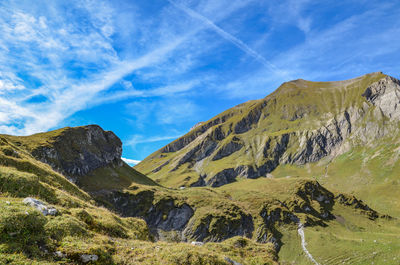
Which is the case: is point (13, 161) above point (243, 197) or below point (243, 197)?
above

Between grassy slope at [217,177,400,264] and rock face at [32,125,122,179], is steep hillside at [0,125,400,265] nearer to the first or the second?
grassy slope at [217,177,400,264]

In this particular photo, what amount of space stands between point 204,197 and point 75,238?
138315mm

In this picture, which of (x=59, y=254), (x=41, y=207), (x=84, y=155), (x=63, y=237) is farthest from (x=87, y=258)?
(x=84, y=155)

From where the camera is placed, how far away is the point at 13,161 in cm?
2592

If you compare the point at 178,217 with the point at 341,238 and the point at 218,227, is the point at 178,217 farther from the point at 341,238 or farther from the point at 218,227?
the point at 341,238

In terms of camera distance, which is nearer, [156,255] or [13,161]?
[156,255]

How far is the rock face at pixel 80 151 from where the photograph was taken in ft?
416

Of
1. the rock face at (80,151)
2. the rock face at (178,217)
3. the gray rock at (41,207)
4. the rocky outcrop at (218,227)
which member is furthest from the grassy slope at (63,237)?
the rock face at (80,151)

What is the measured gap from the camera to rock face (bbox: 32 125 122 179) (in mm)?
126675

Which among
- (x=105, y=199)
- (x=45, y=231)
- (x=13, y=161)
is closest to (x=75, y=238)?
(x=45, y=231)

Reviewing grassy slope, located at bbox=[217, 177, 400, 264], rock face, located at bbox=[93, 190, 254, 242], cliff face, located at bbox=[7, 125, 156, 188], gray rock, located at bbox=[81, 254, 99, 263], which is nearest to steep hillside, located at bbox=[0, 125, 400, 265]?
gray rock, located at bbox=[81, 254, 99, 263]

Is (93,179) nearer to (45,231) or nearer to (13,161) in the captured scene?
(13,161)

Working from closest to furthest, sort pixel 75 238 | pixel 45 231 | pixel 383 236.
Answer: pixel 45 231 < pixel 75 238 < pixel 383 236

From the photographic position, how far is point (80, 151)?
153500 millimetres
